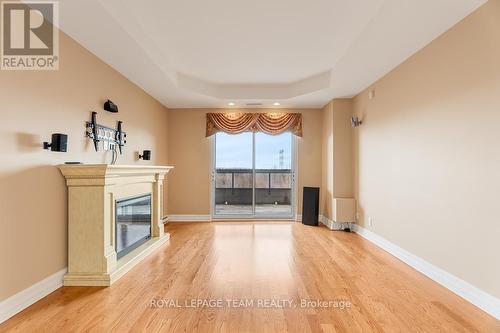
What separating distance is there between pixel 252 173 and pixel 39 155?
14.5 ft

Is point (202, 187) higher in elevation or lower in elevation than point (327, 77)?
lower

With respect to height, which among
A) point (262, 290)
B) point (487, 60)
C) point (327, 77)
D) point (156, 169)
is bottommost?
point (262, 290)

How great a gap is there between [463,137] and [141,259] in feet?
12.2

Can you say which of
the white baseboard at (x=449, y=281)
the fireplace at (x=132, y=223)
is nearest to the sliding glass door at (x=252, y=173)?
the fireplace at (x=132, y=223)

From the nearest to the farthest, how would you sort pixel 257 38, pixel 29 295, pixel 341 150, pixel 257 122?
pixel 29 295
pixel 257 38
pixel 341 150
pixel 257 122

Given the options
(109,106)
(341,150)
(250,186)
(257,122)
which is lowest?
(250,186)

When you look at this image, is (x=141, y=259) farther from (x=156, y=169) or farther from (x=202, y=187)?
(x=202, y=187)

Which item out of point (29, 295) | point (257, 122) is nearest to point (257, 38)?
point (257, 122)

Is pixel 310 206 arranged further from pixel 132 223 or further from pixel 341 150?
pixel 132 223

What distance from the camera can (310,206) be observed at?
586 centimetres

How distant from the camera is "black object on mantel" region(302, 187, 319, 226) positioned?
18.9ft

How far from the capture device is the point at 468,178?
2512 mm

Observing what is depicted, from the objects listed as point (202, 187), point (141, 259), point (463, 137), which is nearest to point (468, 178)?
point (463, 137)

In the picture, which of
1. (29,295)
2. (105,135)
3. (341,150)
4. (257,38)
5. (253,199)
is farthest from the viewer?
(253,199)
